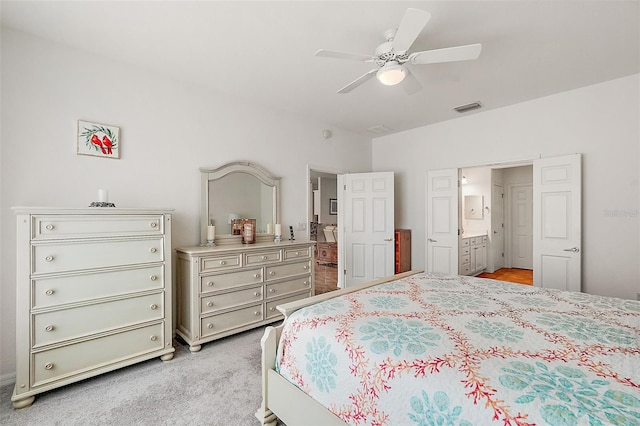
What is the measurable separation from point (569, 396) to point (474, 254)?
5.11 meters

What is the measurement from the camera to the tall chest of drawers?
6.35 ft

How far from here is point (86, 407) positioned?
1936 millimetres

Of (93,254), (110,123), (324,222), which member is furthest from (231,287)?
(324,222)

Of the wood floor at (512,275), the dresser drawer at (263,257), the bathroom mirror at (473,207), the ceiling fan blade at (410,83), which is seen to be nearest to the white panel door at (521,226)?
the wood floor at (512,275)

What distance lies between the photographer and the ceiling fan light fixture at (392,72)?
85.2 inches

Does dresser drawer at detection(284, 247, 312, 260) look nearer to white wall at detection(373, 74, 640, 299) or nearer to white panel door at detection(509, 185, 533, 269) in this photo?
white wall at detection(373, 74, 640, 299)

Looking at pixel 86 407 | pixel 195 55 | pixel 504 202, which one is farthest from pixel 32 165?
pixel 504 202

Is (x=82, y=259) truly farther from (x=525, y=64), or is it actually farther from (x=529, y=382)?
(x=525, y=64)

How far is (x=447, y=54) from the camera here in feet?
6.59

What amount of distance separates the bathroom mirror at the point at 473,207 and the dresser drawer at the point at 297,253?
4529mm

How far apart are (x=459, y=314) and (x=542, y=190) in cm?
282

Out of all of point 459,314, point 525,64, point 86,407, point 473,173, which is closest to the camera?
point 459,314

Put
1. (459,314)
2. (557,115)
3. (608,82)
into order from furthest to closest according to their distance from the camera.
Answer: (557,115), (608,82), (459,314)

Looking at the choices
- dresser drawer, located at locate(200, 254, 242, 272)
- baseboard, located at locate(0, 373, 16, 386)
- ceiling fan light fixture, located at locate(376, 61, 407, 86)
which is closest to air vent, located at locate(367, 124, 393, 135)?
ceiling fan light fixture, located at locate(376, 61, 407, 86)
